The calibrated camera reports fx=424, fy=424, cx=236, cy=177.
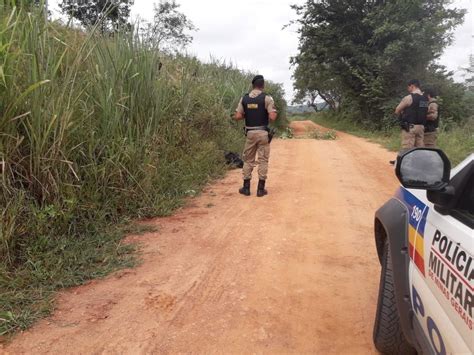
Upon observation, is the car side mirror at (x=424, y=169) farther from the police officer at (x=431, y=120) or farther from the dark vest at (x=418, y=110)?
the police officer at (x=431, y=120)

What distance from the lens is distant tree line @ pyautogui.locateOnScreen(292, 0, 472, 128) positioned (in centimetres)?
1678

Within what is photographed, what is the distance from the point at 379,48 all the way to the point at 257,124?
14497 mm

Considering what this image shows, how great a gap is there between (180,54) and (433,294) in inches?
269

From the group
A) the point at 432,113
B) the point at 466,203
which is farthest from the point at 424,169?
the point at 432,113

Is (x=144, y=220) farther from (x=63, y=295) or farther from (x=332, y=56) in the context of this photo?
(x=332, y=56)

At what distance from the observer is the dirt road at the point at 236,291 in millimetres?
2648

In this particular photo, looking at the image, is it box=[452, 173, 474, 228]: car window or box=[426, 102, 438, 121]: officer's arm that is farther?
box=[426, 102, 438, 121]: officer's arm

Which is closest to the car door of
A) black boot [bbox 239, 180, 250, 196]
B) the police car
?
the police car

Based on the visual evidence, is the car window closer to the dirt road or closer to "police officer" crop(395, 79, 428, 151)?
the dirt road

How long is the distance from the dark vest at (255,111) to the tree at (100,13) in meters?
2.00

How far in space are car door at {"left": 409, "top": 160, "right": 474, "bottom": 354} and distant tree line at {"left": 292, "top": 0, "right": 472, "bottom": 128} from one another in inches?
651

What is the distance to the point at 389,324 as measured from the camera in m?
2.39

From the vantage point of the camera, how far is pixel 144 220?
4891 millimetres

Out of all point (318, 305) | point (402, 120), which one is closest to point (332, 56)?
point (402, 120)
